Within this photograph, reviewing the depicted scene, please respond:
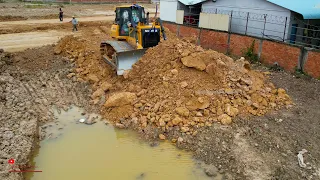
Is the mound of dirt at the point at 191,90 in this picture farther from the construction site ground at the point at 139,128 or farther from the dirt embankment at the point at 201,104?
the construction site ground at the point at 139,128

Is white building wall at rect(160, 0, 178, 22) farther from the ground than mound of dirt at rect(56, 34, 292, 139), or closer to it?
farther from the ground

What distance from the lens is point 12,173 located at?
22.0ft

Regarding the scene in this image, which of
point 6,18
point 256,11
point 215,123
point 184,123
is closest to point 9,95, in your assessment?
point 184,123

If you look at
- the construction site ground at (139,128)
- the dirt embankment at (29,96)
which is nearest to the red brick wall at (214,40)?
the construction site ground at (139,128)

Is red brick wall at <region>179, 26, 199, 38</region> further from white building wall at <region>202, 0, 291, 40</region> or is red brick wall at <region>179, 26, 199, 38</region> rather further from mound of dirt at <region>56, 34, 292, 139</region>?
mound of dirt at <region>56, 34, 292, 139</region>

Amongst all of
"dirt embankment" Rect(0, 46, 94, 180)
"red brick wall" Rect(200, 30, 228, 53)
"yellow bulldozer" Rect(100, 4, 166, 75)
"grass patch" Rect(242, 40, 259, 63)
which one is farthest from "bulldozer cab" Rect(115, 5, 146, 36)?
"grass patch" Rect(242, 40, 259, 63)

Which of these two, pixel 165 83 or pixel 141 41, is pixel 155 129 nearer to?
pixel 165 83

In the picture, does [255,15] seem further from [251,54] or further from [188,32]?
[188,32]

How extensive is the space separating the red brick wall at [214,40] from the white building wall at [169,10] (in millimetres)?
5031

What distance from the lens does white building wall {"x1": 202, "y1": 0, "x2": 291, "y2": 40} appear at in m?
15.5

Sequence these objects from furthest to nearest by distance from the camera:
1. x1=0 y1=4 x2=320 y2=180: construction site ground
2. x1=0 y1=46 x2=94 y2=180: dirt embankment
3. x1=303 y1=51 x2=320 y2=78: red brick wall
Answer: x1=303 y1=51 x2=320 y2=78: red brick wall
x1=0 y1=46 x2=94 y2=180: dirt embankment
x1=0 y1=4 x2=320 y2=180: construction site ground

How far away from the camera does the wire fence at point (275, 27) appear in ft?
49.9

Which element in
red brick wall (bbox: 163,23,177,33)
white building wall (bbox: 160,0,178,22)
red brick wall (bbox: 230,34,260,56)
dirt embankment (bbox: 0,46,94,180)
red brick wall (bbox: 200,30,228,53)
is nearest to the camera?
dirt embankment (bbox: 0,46,94,180)

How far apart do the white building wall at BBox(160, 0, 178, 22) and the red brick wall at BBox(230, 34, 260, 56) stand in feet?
23.0
